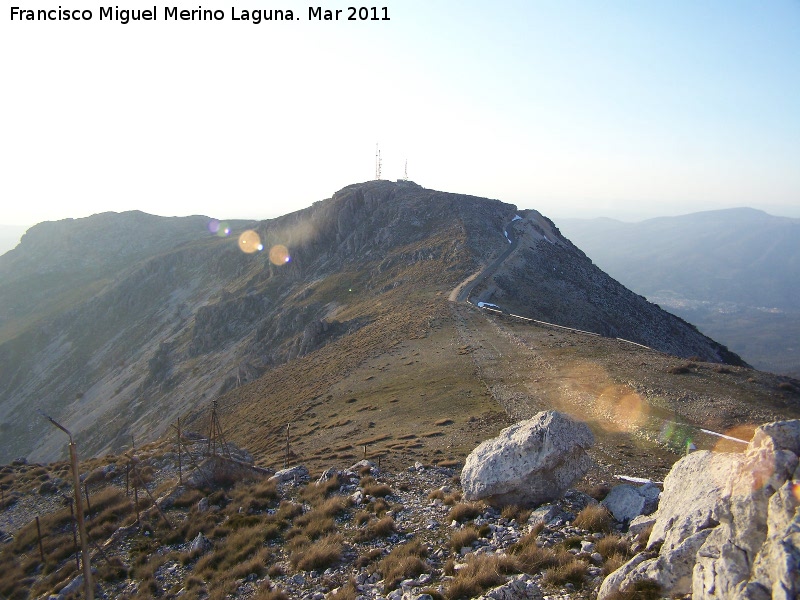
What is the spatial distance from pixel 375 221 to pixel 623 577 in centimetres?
7858

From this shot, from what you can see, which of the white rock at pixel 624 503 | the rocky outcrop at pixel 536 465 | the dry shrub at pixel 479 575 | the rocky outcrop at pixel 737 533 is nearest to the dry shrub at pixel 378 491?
the rocky outcrop at pixel 536 465

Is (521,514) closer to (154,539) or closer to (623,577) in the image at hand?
(623,577)

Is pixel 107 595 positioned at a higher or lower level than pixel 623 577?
lower

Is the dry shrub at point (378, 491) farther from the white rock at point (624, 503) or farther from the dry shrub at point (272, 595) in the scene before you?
the white rock at point (624, 503)

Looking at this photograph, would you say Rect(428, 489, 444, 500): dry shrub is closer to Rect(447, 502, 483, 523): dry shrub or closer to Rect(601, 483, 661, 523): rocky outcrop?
Rect(447, 502, 483, 523): dry shrub

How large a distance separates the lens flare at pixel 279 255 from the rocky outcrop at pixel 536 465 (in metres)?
78.9

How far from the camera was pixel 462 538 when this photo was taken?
1235cm

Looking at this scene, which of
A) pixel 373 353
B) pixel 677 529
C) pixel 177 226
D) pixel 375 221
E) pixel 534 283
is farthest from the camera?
pixel 177 226

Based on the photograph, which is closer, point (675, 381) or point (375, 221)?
point (675, 381)

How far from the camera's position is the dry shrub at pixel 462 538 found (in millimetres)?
12266

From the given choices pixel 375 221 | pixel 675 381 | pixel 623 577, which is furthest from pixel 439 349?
pixel 375 221

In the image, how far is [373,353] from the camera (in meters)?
40.6

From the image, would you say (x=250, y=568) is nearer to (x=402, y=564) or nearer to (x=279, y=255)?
(x=402, y=564)

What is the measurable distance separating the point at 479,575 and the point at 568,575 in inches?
70.1
